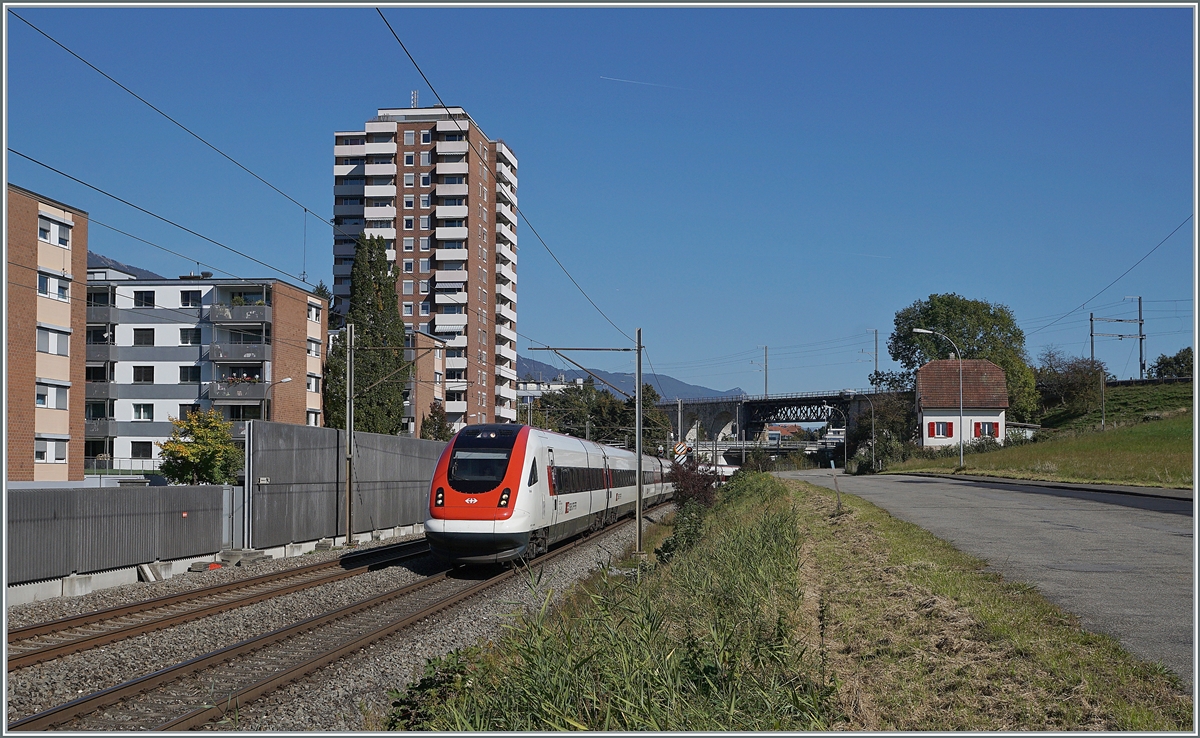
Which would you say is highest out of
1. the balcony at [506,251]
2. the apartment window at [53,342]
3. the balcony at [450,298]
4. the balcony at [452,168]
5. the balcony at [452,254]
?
the balcony at [452,168]

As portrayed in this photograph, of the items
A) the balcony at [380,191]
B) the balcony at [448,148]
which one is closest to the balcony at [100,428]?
the balcony at [380,191]

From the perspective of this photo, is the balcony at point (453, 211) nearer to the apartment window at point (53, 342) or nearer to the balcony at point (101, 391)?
the balcony at point (101, 391)

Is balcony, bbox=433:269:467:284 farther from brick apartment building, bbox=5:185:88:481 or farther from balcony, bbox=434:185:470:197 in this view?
brick apartment building, bbox=5:185:88:481

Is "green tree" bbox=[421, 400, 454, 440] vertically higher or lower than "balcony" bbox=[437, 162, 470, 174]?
lower

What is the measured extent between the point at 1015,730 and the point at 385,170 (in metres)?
93.8

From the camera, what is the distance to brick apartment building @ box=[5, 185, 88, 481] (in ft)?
138

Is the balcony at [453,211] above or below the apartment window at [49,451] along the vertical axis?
above

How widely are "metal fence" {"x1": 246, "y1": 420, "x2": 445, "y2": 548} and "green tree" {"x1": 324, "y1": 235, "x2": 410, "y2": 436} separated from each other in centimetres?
2423

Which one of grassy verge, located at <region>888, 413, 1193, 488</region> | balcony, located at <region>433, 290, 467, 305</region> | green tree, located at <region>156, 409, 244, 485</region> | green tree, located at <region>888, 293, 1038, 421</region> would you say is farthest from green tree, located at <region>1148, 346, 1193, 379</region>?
green tree, located at <region>156, 409, 244, 485</region>

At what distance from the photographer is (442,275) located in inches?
3686

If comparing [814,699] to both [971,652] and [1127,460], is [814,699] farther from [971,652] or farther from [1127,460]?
[1127,460]

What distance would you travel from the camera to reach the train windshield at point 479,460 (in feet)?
64.7

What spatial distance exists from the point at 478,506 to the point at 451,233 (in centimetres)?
7635

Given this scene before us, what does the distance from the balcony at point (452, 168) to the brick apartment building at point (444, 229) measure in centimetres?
9
